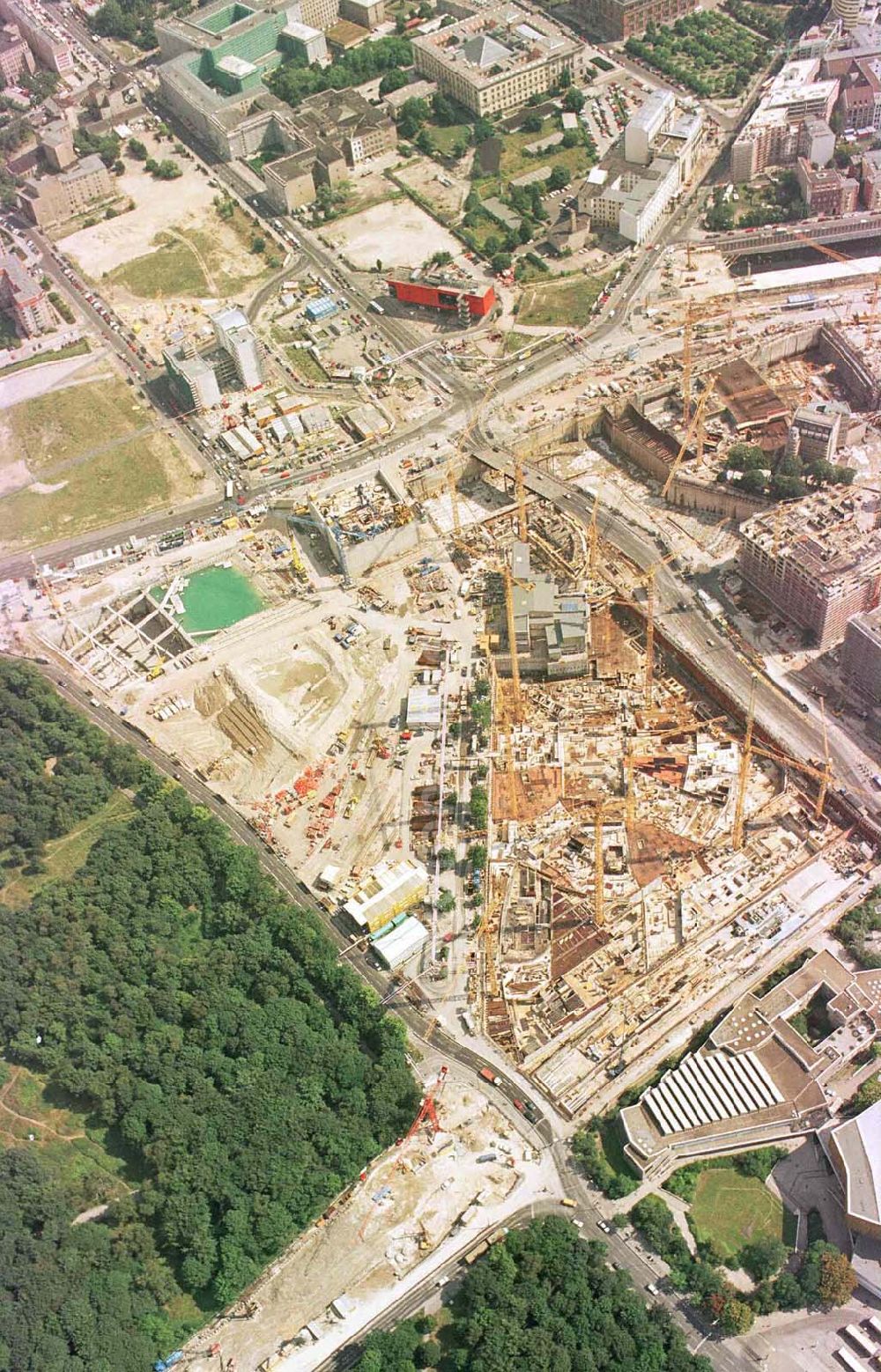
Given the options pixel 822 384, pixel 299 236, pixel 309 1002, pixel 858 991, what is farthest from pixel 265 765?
pixel 299 236

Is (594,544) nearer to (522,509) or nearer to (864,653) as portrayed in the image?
(522,509)

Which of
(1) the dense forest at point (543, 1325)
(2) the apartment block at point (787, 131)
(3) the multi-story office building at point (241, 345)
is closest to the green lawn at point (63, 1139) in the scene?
(1) the dense forest at point (543, 1325)

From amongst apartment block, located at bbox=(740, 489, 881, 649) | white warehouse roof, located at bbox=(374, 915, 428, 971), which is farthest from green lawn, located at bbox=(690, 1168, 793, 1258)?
apartment block, located at bbox=(740, 489, 881, 649)

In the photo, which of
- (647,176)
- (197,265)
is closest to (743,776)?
(647,176)

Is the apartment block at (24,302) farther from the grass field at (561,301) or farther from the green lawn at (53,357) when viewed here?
the grass field at (561,301)

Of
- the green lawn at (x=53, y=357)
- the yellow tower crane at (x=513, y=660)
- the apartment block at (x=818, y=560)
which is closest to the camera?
the apartment block at (x=818, y=560)

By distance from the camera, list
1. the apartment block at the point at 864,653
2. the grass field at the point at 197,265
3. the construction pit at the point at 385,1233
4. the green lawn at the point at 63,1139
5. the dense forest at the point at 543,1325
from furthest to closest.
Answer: the grass field at the point at 197,265 → the apartment block at the point at 864,653 → the green lawn at the point at 63,1139 → the construction pit at the point at 385,1233 → the dense forest at the point at 543,1325

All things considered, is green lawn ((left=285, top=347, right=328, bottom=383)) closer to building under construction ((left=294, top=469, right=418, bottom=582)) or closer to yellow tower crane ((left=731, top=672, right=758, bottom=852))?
building under construction ((left=294, top=469, right=418, bottom=582))
